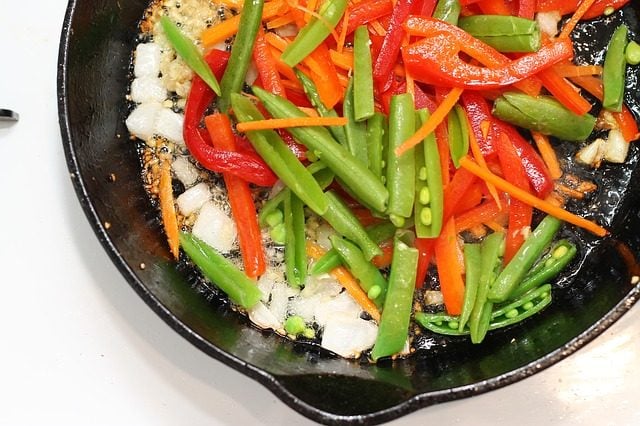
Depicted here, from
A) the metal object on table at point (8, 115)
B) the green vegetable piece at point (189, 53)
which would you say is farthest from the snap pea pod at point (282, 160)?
the metal object on table at point (8, 115)

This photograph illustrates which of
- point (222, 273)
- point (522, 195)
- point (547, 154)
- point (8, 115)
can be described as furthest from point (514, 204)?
point (8, 115)

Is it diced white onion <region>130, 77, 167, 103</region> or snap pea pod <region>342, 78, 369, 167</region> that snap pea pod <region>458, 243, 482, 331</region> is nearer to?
snap pea pod <region>342, 78, 369, 167</region>

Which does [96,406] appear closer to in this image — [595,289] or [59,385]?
[59,385]

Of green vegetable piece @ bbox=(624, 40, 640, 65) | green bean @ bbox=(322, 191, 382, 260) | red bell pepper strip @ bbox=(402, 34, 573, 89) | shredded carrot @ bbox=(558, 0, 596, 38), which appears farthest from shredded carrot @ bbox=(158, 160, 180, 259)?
green vegetable piece @ bbox=(624, 40, 640, 65)

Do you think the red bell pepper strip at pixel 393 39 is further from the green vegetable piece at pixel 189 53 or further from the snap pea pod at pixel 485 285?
the snap pea pod at pixel 485 285

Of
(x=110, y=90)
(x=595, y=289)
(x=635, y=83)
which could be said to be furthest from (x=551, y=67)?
(x=110, y=90)
